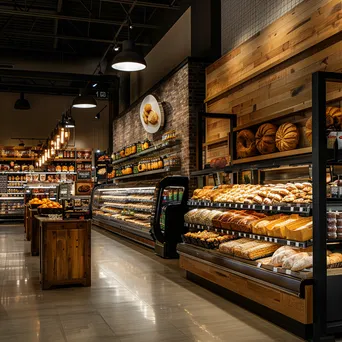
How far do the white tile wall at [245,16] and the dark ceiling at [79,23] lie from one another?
2712mm

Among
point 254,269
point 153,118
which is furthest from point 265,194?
point 153,118

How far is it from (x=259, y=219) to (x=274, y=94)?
216cm

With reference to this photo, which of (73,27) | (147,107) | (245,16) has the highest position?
(73,27)

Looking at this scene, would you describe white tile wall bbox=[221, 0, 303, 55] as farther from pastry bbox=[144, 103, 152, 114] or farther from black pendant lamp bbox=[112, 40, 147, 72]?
pastry bbox=[144, 103, 152, 114]

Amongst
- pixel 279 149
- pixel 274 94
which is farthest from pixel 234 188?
pixel 274 94

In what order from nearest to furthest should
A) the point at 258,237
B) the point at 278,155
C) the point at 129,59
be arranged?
the point at 258,237, the point at 278,155, the point at 129,59

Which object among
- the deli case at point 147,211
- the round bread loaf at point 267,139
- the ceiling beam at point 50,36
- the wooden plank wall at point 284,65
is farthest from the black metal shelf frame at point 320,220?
the ceiling beam at point 50,36

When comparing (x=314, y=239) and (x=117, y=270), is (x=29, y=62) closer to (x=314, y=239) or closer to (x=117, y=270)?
(x=117, y=270)

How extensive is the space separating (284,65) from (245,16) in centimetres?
187

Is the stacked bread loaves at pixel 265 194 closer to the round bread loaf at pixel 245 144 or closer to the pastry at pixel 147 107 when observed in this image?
the round bread loaf at pixel 245 144

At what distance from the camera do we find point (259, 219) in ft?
19.4

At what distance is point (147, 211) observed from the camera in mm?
11711

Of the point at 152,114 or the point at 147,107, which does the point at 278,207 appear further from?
the point at 147,107

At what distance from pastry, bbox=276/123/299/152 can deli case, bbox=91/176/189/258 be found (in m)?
3.16
